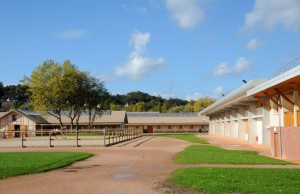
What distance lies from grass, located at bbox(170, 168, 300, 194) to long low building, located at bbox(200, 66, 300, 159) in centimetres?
619

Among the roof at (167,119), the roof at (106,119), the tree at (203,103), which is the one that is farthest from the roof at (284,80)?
the tree at (203,103)

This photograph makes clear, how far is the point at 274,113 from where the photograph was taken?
2638 cm

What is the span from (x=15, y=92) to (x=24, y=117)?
88133mm

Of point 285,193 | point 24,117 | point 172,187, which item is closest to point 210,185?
point 172,187

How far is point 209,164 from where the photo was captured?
49.6 feet

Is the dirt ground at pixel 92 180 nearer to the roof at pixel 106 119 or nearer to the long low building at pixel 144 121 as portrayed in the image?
the long low building at pixel 144 121

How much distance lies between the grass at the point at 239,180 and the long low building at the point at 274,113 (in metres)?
6.19

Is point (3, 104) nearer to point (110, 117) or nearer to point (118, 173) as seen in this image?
point (110, 117)

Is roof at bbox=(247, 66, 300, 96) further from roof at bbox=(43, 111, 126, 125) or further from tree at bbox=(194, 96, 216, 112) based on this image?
tree at bbox=(194, 96, 216, 112)

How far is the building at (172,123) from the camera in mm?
87250

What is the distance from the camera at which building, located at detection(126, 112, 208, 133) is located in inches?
3435

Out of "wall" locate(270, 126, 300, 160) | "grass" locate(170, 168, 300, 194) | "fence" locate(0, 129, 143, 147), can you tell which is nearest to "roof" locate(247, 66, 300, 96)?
"wall" locate(270, 126, 300, 160)

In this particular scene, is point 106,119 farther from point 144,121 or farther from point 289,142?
point 289,142

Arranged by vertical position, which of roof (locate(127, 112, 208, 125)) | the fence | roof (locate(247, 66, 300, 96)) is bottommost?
the fence
